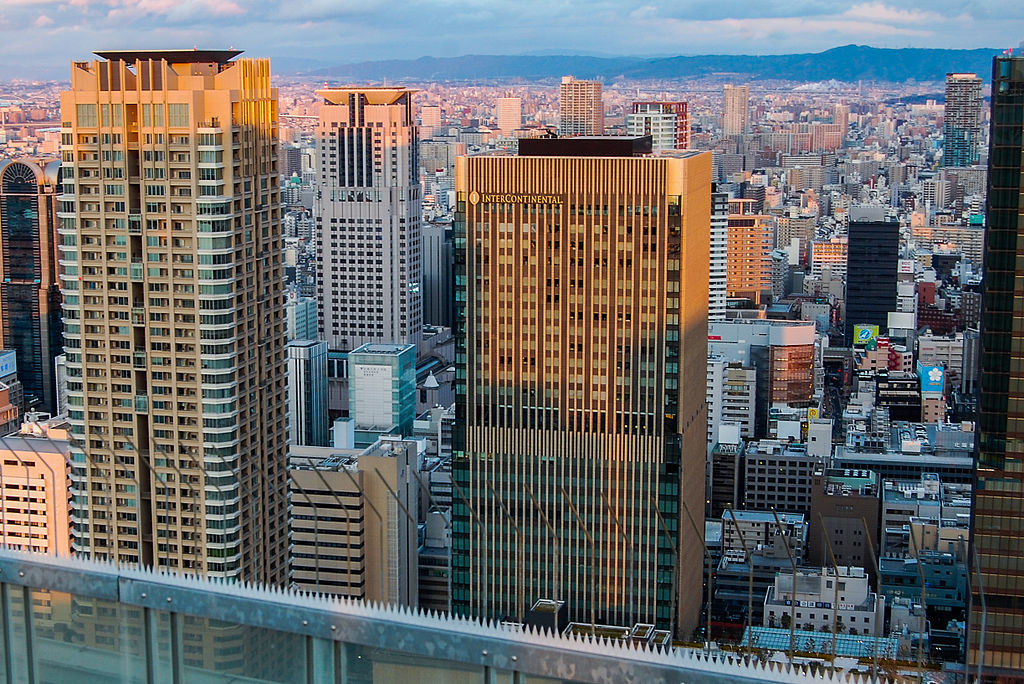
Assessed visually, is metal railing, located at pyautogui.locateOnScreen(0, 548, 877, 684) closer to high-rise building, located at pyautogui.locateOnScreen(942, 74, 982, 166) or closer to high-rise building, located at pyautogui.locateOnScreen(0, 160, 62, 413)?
high-rise building, located at pyautogui.locateOnScreen(0, 160, 62, 413)

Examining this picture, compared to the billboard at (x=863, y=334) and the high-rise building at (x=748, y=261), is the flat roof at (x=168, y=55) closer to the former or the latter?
the billboard at (x=863, y=334)

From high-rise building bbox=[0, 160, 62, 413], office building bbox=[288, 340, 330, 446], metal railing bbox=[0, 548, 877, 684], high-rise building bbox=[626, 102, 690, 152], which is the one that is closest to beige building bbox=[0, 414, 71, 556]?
metal railing bbox=[0, 548, 877, 684]

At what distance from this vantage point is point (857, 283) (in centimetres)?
3053

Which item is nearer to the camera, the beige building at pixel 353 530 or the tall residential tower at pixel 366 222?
the beige building at pixel 353 530

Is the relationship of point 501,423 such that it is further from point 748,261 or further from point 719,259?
point 748,261

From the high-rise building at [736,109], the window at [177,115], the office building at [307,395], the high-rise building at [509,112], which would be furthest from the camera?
the high-rise building at [736,109]

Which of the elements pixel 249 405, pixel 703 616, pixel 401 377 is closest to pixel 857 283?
pixel 401 377

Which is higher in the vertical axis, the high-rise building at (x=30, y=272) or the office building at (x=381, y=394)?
the high-rise building at (x=30, y=272)

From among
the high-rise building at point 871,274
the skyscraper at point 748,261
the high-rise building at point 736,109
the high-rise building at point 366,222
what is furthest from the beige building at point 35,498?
the high-rise building at point 736,109

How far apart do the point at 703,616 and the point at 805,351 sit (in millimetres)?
13165

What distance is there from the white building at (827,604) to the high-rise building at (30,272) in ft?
40.3

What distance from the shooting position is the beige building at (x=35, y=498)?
1046 cm

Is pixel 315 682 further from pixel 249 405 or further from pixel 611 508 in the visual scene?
pixel 611 508

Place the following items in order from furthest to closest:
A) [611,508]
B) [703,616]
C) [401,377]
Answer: [401,377], [703,616], [611,508]
